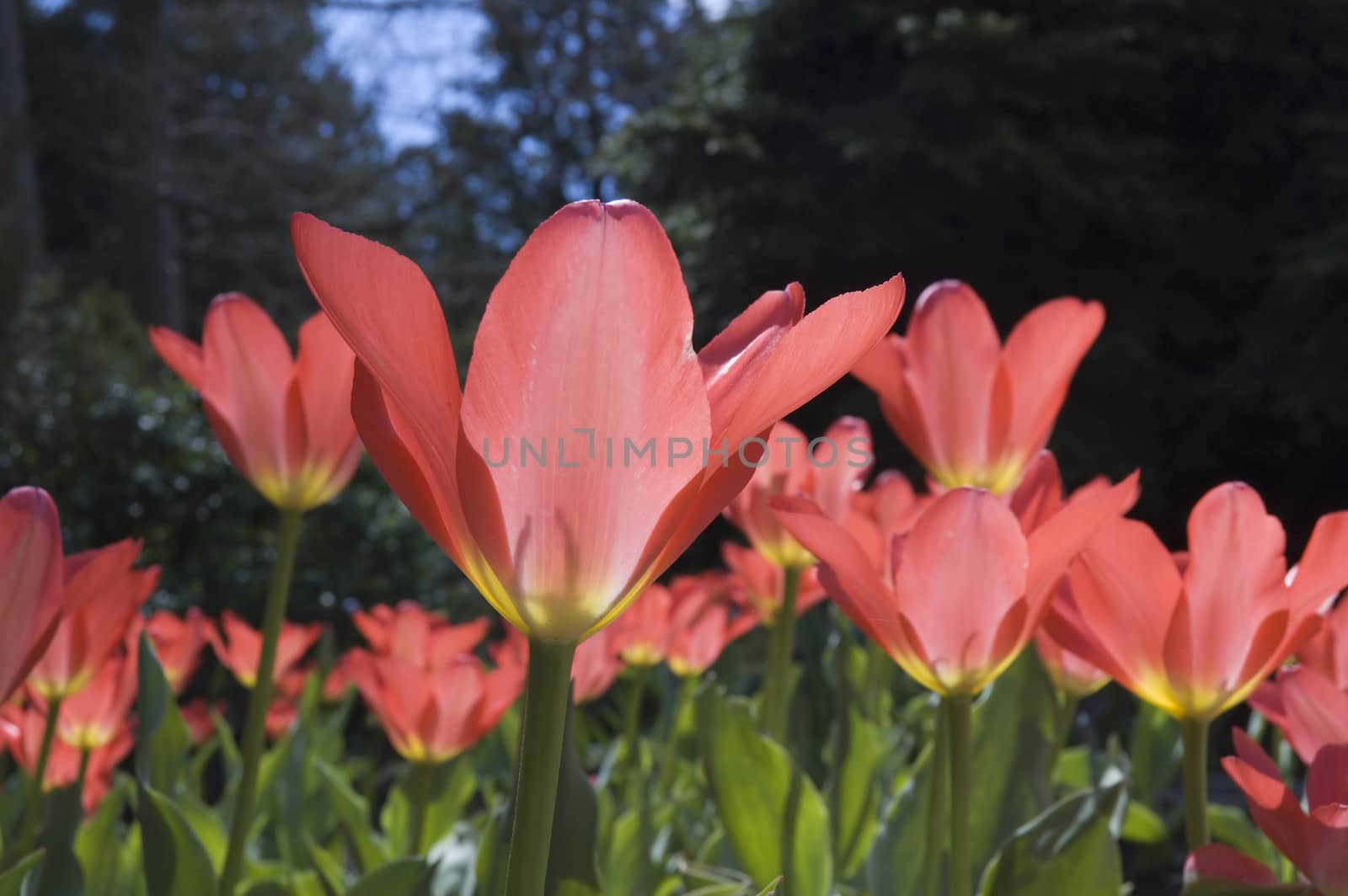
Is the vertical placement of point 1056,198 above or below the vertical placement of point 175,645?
above

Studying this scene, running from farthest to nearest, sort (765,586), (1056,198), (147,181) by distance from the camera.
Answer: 1. (147,181)
2. (1056,198)
3. (765,586)

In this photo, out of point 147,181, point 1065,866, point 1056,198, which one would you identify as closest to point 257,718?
point 1065,866

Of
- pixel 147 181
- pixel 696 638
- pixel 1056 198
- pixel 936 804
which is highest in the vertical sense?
pixel 147 181

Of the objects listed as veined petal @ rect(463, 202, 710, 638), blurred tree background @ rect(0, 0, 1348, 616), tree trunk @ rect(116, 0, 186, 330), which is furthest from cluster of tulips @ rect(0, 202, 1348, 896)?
tree trunk @ rect(116, 0, 186, 330)

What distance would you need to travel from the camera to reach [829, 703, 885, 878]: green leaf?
2.89ft

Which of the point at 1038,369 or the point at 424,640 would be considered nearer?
the point at 1038,369

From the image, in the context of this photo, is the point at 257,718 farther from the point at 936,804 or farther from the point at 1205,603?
the point at 1205,603

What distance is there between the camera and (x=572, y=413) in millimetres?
337

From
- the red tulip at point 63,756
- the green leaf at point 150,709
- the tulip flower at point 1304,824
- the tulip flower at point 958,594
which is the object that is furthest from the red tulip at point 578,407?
the red tulip at point 63,756

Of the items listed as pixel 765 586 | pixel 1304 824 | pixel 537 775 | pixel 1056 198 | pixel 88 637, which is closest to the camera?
pixel 537 775

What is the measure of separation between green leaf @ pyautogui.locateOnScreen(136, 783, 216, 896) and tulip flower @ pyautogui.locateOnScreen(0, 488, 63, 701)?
0.83ft

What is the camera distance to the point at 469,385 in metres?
0.33

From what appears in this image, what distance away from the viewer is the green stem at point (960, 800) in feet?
1.60

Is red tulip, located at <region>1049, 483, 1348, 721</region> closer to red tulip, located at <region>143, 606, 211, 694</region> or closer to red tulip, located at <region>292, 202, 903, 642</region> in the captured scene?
red tulip, located at <region>292, 202, 903, 642</region>
